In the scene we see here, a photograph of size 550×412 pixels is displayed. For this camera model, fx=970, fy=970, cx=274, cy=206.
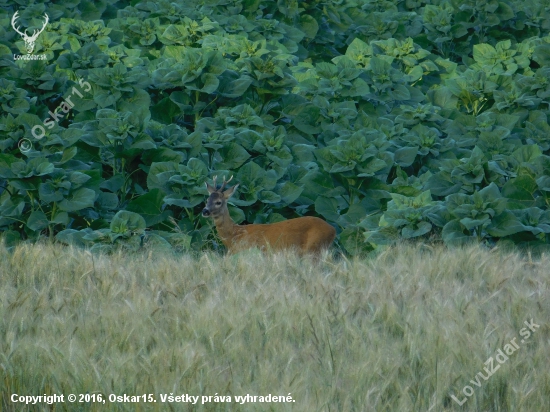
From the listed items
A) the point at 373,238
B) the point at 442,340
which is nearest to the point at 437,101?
the point at 373,238

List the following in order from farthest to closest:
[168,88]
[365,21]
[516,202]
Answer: [365,21] → [168,88] → [516,202]

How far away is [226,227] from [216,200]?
0.26 m

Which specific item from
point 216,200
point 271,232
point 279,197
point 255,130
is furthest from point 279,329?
point 255,130

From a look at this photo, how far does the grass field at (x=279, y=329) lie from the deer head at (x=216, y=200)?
90 centimetres

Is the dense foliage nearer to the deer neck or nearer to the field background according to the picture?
the field background

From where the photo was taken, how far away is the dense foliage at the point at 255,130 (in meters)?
7.71

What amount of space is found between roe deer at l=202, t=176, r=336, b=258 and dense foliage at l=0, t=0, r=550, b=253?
230 millimetres

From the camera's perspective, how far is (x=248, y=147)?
8.40m

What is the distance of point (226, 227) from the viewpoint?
7.69 meters

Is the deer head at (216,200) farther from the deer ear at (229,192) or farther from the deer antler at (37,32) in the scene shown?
the deer antler at (37,32)

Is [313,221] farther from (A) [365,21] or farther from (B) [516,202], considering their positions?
(A) [365,21]

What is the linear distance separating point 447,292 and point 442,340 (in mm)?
1016

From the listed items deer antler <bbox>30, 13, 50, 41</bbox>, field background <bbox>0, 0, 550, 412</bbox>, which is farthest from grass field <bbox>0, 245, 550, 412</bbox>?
deer antler <bbox>30, 13, 50, 41</bbox>

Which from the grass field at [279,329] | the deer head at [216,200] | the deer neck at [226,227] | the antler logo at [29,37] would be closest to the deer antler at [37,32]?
the antler logo at [29,37]
